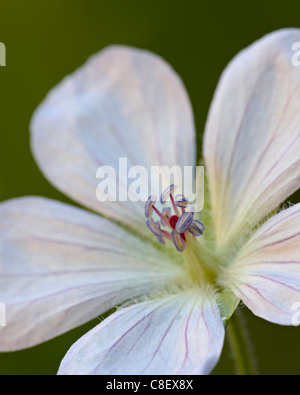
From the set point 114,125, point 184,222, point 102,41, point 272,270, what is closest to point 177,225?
point 184,222

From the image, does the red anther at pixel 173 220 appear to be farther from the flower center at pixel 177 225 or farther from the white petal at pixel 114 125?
the white petal at pixel 114 125

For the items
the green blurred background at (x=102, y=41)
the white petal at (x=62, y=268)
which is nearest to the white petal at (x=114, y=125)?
the white petal at (x=62, y=268)

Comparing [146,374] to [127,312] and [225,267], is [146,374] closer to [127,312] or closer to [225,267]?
[127,312]

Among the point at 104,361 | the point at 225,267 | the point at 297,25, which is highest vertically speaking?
the point at 297,25

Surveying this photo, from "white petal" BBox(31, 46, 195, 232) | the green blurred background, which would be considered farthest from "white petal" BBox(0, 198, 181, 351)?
the green blurred background

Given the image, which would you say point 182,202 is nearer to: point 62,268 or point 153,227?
point 153,227
